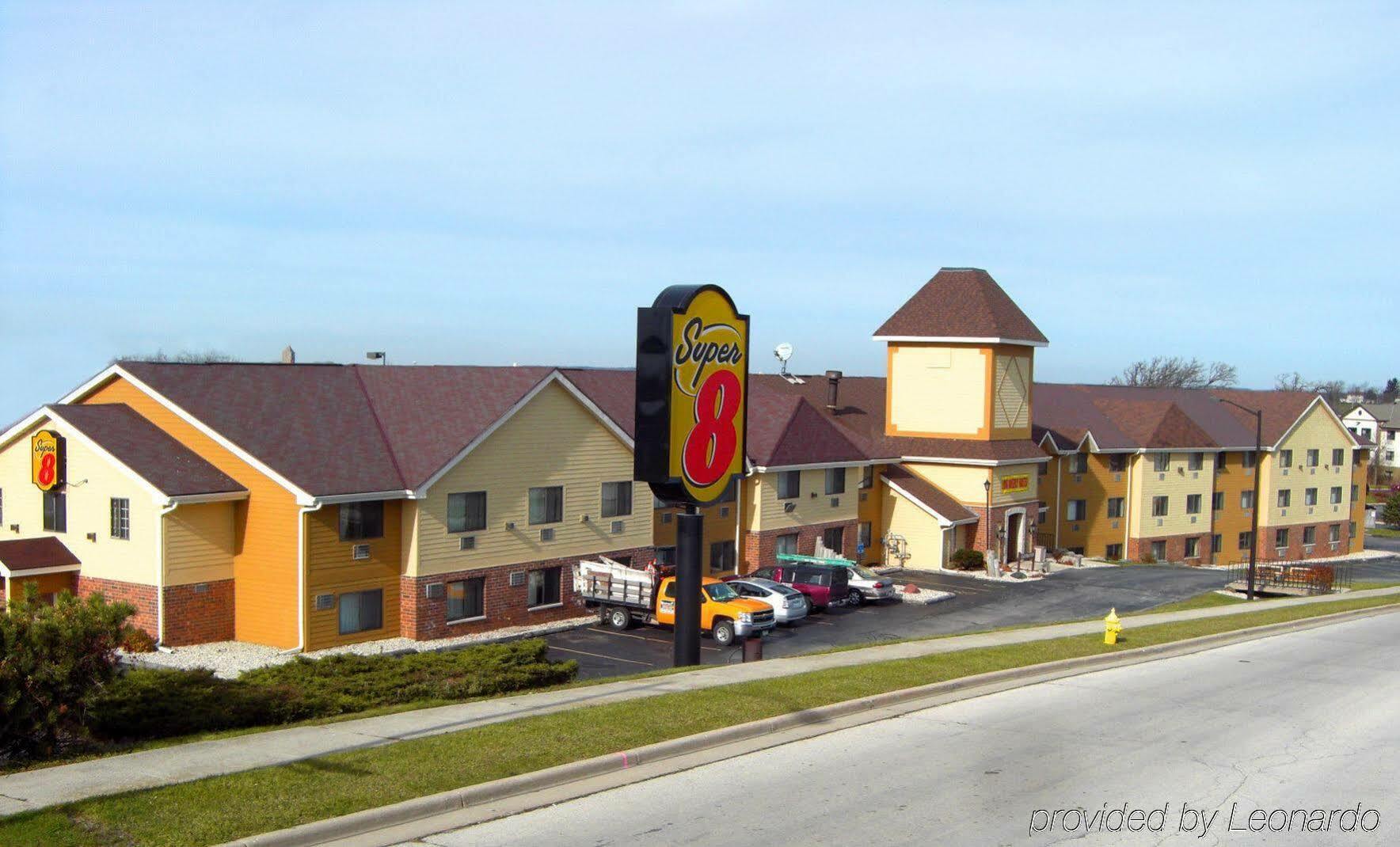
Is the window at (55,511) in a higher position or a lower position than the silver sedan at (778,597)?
higher

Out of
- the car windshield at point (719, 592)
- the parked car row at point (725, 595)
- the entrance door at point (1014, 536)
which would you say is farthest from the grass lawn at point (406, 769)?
the entrance door at point (1014, 536)

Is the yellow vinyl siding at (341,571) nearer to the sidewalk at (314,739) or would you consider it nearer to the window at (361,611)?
the window at (361,611)

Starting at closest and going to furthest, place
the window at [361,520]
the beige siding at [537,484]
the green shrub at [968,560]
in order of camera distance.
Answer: the window at [361,520]
the beige siding at [537,484]
the green shrub at [968,560]

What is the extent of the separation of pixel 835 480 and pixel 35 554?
28.5 m

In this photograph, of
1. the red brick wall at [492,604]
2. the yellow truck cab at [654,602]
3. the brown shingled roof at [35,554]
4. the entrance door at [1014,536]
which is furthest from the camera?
the entrance door at [1014,536]

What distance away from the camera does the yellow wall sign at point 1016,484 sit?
54812mm

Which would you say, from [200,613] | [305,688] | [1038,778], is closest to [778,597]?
[200,613]

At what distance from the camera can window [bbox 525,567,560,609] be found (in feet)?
121

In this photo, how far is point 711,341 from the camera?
76.4 feet

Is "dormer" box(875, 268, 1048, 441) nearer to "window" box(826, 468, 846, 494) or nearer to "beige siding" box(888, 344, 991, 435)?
"beige siding" box(888, 344, 991, 435)

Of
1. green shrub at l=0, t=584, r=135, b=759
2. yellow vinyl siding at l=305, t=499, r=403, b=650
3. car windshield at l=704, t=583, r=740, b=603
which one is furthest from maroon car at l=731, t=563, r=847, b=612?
green shrub at l=0, t=584, r=135, b=759

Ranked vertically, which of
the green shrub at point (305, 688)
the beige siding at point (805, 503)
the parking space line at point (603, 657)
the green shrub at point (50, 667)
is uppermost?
the green shrub at point (50, 667)

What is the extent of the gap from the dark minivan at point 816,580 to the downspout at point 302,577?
48.3 ft

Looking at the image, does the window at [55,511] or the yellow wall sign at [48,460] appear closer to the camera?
the yellow wall sign at [48,460]
